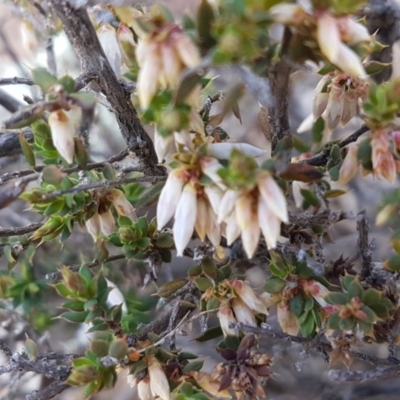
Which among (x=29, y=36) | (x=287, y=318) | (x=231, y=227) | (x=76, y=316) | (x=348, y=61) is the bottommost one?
(x=287, y=318)

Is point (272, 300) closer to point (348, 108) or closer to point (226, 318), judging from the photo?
point (226, 318)

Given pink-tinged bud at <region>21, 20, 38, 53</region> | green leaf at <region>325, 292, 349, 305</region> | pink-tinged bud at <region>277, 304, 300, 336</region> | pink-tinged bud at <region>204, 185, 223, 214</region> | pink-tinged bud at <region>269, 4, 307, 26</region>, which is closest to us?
pink-tinged bud at <region>269, 4, 307, 26</region>

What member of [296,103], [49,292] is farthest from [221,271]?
[296,103]

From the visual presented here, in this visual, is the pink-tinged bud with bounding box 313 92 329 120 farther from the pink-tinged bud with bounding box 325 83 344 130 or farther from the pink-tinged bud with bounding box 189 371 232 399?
the pink-tinged bud with bounding box 189 371 232 399

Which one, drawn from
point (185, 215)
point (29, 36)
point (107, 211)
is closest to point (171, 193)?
point (185, 215)

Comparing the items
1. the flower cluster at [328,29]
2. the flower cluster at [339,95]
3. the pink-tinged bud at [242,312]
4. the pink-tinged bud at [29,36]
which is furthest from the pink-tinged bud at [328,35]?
the pink-tinged bud at [29,36]

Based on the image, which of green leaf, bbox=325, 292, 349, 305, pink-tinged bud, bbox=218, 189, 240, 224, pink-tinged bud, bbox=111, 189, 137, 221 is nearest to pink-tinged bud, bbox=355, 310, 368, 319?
green leaf, bbox=325, 292, 349, 305
